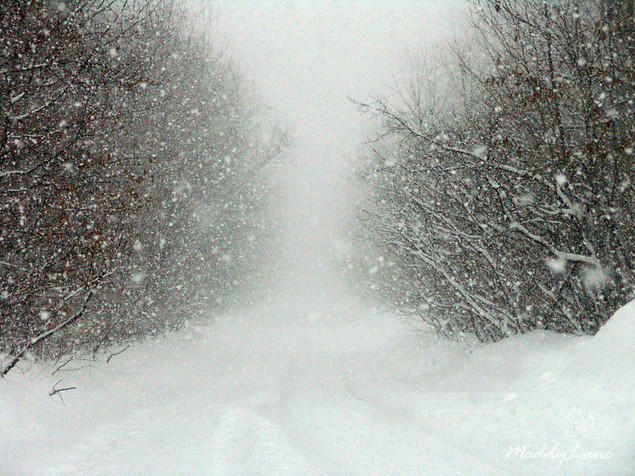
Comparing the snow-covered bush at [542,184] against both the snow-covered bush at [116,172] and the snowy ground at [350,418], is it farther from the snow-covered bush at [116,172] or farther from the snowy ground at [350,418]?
the snow-covered bush at [116,172]

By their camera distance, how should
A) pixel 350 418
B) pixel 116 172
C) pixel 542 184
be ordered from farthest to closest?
1. pixel 116 172
2. pixel 542 184
3. pixel 350 418

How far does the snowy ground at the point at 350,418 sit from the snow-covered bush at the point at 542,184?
0.96 metres

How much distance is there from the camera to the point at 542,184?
25.2 feet

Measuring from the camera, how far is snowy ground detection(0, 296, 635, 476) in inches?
181

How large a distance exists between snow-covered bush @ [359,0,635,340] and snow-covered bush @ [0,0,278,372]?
5.02 meters

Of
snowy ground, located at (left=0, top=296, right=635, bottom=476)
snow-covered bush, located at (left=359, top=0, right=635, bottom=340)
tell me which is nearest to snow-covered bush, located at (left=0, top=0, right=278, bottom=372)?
snowy ground, located at (left=0, top=296, right=635, bottom=476)

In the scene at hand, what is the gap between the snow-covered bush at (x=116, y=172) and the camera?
6711 millimetres

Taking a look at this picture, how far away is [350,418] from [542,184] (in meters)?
4.96

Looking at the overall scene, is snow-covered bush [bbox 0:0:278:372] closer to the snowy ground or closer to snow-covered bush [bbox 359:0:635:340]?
the snowy ground

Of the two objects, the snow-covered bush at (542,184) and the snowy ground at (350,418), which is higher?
the snow-covered bush at (542,184)

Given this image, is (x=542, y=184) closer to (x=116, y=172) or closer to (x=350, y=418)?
(x=350, y=418)

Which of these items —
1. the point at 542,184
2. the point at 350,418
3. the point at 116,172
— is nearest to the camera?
the point at 350,418

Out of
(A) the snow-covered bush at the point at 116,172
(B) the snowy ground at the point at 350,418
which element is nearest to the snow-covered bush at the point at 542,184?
(B) the snowy ground at the point at 350,418

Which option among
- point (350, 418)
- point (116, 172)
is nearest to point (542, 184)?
point (350, 418)
